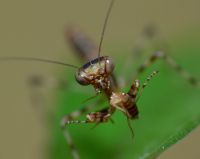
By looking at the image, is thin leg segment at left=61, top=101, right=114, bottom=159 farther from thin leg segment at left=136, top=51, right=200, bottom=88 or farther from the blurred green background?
thin leg segment at left=136, top=51, right=200, bottom=88

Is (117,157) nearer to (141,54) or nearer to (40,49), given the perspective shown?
(141,54)

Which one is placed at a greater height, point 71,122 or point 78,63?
point 78,63

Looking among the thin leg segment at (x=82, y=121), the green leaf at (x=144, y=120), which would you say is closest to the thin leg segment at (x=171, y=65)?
the green leaf at (x=144, y=120)

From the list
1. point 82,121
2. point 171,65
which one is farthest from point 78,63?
point 82,121

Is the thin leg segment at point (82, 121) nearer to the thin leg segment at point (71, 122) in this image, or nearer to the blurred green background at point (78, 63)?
the thin leg segment at point (71, 122)

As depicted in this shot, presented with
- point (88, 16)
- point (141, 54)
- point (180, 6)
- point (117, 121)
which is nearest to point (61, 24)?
point (88, 16)

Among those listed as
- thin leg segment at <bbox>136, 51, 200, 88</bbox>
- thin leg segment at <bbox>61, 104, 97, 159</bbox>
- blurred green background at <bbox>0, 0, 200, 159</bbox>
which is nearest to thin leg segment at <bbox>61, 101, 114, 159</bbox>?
thin leg segment at <bbox>61, 104, 97, 159</bbox>

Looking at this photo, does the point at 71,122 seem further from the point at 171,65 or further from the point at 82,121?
the point at 171,65
